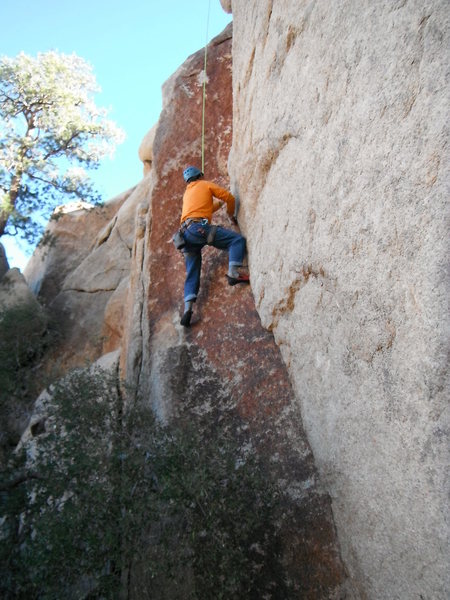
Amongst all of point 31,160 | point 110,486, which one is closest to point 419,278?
point 110,486

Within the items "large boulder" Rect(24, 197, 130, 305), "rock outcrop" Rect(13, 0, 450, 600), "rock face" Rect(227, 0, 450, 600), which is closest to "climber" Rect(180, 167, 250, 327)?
"rock outcrop" Rect(13, 0, 450, 600)

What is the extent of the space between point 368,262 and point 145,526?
9.68ft

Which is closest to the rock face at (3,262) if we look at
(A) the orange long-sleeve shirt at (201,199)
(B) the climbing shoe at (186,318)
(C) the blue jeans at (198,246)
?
(A) the orange long-sleeve shirt at (201,199)

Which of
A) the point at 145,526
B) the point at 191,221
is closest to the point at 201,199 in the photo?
the point at 191,221

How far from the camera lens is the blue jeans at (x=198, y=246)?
7.33 metres

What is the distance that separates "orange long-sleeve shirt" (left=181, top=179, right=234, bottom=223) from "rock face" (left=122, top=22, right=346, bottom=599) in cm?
66

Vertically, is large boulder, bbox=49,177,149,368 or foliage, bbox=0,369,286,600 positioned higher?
large boulder, bbox=49,177,149,368

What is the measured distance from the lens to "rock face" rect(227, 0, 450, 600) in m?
3.66

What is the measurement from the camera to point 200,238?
734cm

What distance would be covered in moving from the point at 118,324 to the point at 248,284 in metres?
5.02

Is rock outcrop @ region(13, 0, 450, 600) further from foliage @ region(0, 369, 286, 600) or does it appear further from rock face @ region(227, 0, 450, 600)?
foliage @ region(0, 369, 286, 600)

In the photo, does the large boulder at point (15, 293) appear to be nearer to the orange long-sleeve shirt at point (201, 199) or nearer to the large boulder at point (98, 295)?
the large boulder at point (98, 295)

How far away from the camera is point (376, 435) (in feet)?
14.5

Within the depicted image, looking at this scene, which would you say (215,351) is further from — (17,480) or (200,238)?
(17,480)
